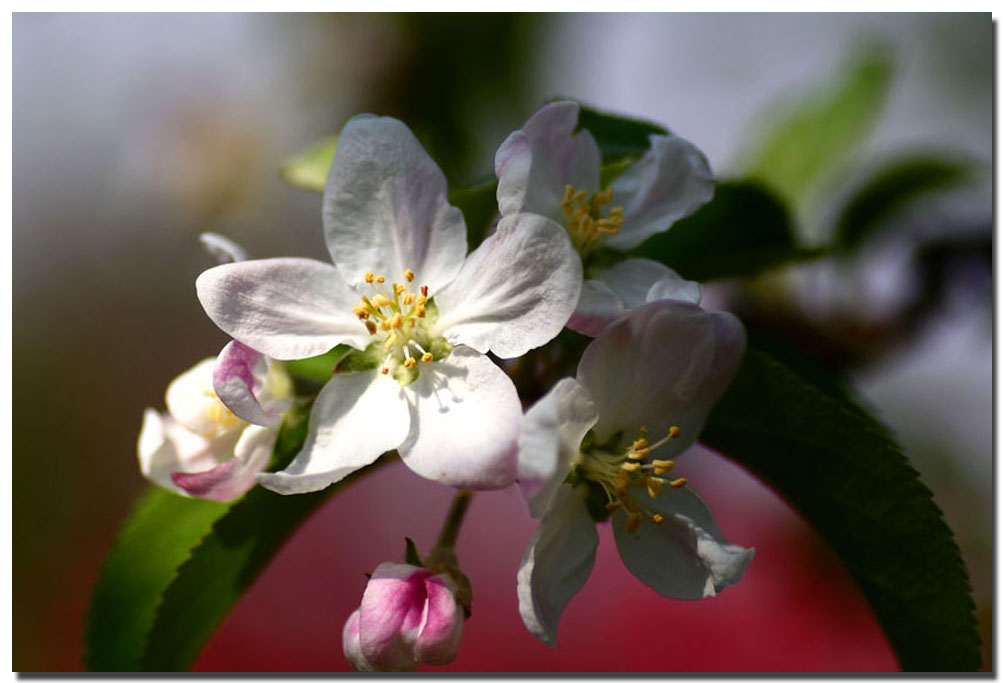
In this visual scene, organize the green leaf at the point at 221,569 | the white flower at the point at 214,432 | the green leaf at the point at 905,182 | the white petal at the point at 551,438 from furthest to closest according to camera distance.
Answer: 1. the green leaf at the point at 905,182
2. the green leaf at the point at 221,569
3. the white flower at the point at 214,432
4. the white petal at the point at 551,438

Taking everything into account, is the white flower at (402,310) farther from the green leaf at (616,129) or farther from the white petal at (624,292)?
the green leaf at (616,129)

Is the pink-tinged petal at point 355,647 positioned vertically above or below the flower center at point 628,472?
below

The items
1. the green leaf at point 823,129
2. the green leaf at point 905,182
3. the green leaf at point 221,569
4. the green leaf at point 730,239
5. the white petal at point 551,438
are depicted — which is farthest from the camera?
the green leaf at point 823,129

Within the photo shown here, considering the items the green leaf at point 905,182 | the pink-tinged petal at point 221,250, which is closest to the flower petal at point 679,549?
the pink-tinged petal at point 221,250

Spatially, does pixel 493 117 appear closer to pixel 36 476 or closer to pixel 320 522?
pixel 320 522

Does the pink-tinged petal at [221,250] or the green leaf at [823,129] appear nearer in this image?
the pink-tinged petal at [221,250]

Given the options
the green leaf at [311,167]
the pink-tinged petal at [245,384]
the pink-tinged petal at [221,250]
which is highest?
the pink-tinged petal at [221,250]

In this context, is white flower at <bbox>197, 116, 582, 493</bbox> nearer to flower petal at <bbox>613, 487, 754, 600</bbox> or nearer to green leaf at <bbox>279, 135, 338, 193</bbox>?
flower petal at <bbox>613, 487, 754, 600</bbox>

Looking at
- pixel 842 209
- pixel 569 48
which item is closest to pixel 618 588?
pixel 842 209
